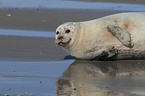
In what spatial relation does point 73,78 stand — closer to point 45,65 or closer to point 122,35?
point 45,65

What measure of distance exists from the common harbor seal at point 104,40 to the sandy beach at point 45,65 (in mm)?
167

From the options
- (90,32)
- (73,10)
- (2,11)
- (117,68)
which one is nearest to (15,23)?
(2,11)

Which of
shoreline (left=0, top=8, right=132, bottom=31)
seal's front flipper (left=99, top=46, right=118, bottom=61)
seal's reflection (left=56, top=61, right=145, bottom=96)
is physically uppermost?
shoreline (left=0, top=8, right=132, bottom=31)

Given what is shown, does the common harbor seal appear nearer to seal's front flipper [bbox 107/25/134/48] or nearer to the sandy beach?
seal's front flipper [bbox 107/25/134/48]

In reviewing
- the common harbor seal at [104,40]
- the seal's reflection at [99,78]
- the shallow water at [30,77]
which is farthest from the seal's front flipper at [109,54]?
the shallow water at [30,77]

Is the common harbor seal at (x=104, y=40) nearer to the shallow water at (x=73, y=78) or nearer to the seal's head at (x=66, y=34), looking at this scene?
the seal's head at (x=66, y=34)

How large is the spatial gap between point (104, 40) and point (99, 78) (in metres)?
1.39

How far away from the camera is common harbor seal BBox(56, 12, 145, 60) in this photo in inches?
293

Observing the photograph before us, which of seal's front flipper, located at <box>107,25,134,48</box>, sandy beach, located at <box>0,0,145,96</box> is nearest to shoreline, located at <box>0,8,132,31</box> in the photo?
sandy beach, located at <box>0,0,145,96</box>

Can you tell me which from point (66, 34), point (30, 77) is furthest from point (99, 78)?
point (66, 34)

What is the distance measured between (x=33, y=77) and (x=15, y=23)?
15.5 ft

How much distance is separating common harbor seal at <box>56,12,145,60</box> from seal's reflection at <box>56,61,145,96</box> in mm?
186

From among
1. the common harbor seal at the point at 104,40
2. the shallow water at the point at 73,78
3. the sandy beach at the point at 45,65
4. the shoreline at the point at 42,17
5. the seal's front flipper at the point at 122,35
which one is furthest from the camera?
the shoreline at the point at 42,17

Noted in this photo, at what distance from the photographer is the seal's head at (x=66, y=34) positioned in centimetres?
744
